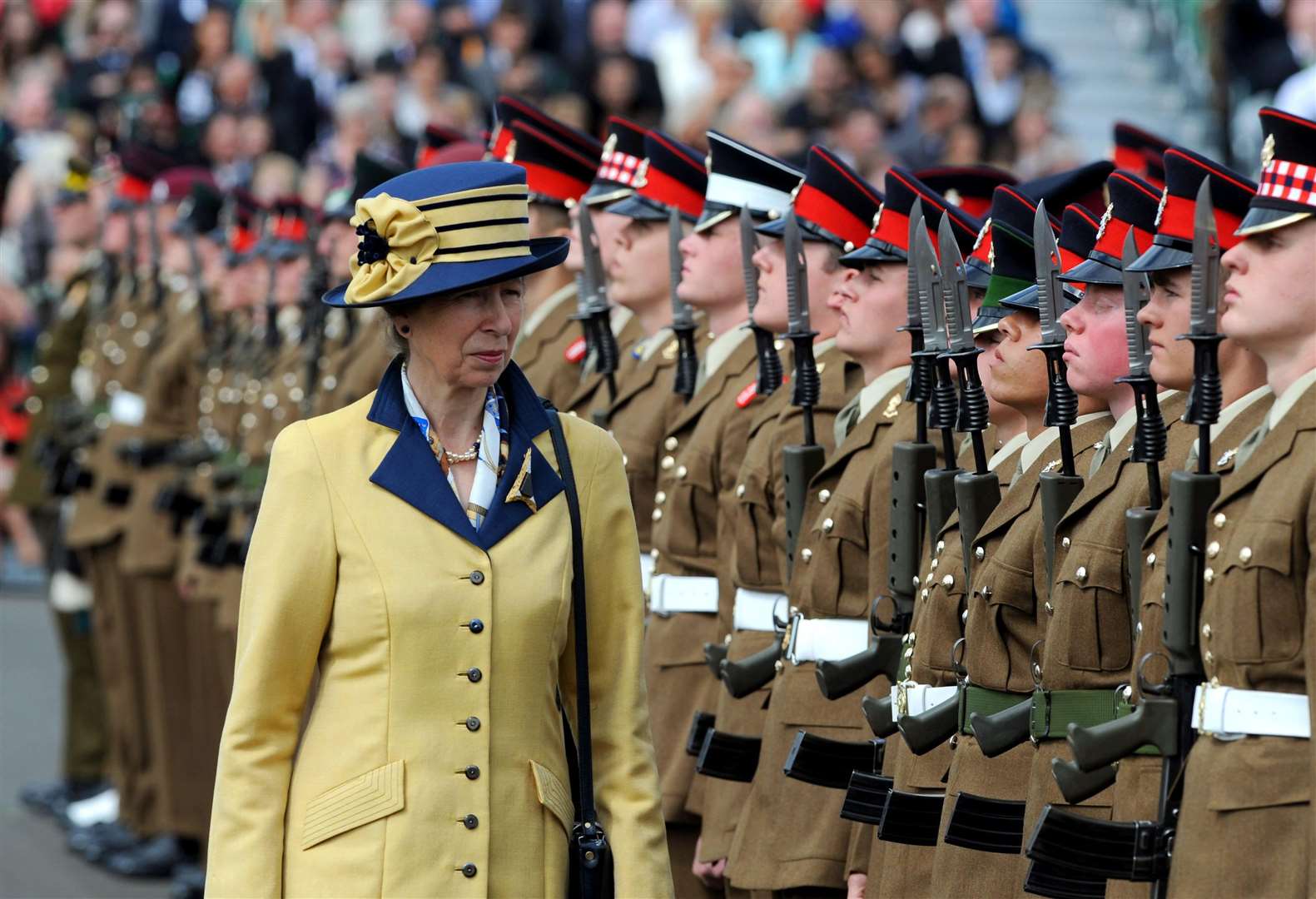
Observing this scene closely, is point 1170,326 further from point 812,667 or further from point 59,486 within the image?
point 59,486

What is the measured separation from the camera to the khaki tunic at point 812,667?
5867 millimetres

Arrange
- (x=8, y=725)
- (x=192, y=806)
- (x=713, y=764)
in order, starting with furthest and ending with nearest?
1. (x=8, y=725)
2. (x=192, y=806)
3. (x=713, y=764)

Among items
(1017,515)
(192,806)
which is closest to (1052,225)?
(1017,515)

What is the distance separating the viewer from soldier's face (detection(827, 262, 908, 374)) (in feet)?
19.6

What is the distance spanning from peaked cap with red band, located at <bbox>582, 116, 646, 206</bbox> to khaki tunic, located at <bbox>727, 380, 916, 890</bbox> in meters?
2.08

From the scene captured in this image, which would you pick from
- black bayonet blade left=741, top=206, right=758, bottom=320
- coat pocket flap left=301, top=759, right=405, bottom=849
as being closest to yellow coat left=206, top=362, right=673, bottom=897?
coat pocket flap left=301, top=759, right=405, bottom=849

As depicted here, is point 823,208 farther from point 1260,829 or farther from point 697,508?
point 1260,829

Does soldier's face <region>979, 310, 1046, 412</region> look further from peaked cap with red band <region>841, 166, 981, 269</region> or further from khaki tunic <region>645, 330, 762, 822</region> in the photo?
khaki tunic <region>645, 330, 762, 822</region>

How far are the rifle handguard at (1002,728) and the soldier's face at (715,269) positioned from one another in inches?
87.6

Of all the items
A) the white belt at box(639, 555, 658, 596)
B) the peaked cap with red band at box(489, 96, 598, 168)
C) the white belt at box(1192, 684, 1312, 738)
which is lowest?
the white belt at box(1192, 684, 1312, 738)

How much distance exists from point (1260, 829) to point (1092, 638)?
2.28 ft

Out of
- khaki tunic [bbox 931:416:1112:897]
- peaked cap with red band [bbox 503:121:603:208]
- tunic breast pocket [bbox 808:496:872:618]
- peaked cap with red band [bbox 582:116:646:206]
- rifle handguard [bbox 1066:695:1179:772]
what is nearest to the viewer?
rifle handguard [bbox 1066:695:1179:772]

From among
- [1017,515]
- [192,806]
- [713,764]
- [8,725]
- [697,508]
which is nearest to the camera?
[1017,515]

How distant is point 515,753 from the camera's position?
416cm
